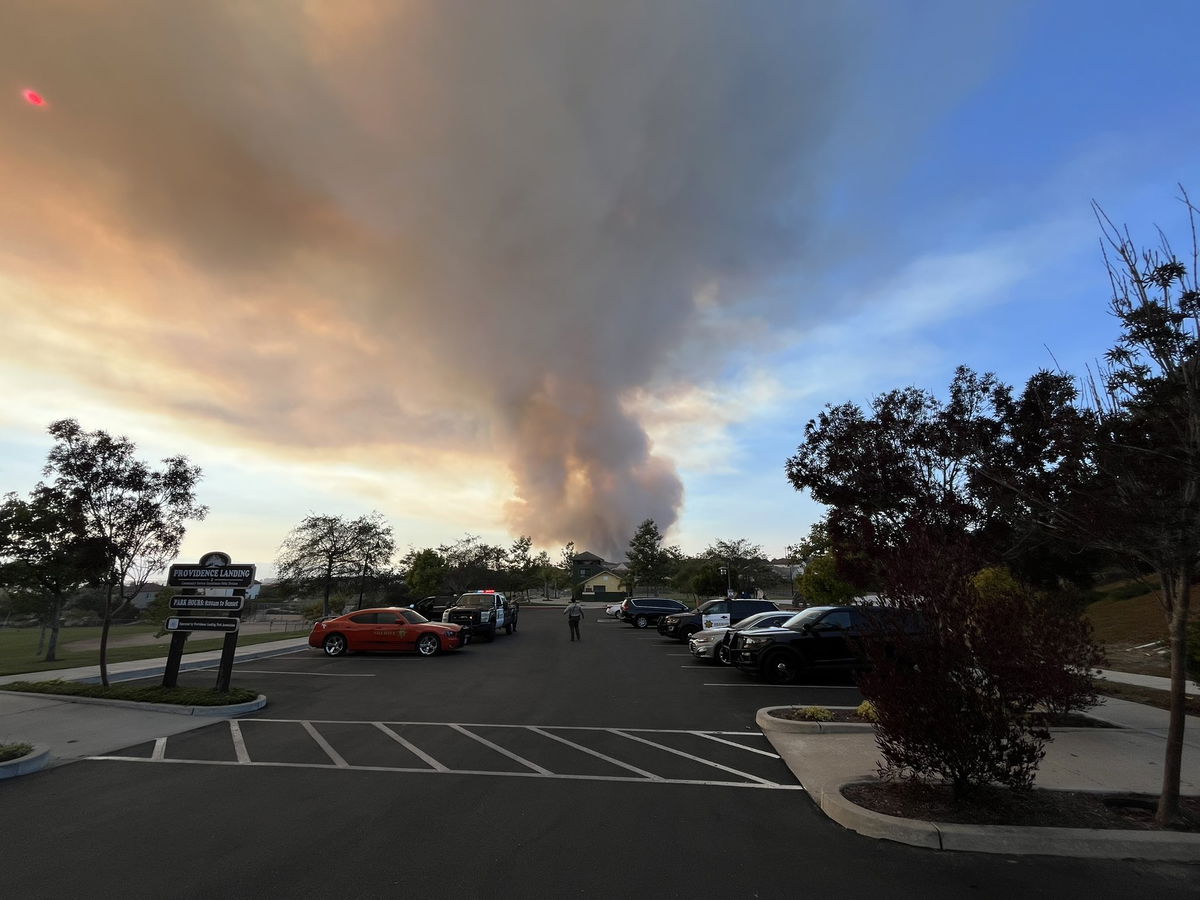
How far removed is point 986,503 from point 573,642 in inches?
681

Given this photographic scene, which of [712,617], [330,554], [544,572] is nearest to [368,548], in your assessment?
[330,554]

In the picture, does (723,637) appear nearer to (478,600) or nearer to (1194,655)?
(1194,655)

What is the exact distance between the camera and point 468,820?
5570 millimetres

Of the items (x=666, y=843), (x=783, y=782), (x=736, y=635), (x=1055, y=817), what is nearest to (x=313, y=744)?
(x=666, y=843)

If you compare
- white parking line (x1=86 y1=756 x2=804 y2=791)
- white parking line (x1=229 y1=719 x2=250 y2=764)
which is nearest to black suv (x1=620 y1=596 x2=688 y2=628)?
white parking line (x1=229 y1=719 x2=250 y2=764)

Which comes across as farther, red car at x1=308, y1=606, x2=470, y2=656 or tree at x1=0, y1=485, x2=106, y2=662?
red car at x1=308, y1=606, x2=470, y2=656

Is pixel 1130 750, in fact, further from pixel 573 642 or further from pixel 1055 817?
pixel 573 642

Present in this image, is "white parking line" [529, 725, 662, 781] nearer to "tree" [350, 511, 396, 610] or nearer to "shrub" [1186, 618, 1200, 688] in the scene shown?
"shrub" [1186, 618, 1200, 688]

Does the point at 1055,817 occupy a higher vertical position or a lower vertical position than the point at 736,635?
lower

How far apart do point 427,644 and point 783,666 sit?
11.0 meters

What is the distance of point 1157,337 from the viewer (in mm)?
5207

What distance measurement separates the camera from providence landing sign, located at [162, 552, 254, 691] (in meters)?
11.6

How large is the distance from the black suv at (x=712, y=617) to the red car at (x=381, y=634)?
28.4 feet

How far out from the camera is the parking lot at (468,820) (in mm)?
4391
